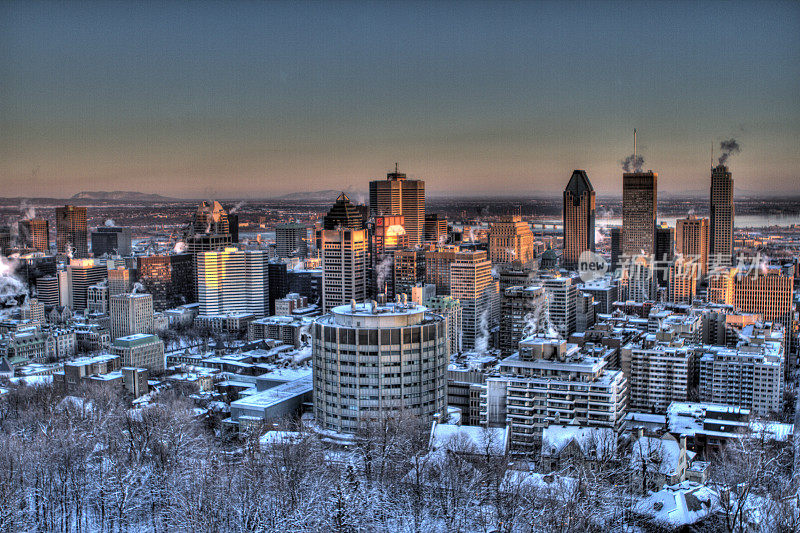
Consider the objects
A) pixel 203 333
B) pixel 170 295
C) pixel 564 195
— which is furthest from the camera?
pixel 564 195

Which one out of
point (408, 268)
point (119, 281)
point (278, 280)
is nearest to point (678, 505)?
point (408, 268)

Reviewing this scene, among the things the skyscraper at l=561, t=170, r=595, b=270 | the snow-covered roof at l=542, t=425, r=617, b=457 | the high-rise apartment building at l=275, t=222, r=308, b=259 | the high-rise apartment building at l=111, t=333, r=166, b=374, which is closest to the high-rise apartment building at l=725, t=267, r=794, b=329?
the snow-covered roof at l=542, t=425, r=617, b=457

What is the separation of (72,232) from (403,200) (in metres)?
12.3

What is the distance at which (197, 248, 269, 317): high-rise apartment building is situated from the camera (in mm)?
24531

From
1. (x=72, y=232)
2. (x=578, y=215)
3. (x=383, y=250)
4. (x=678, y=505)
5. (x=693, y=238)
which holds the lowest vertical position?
(x=678, y=505)

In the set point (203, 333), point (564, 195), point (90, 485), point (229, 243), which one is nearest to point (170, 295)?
point (229, 243)

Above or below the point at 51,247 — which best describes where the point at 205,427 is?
below

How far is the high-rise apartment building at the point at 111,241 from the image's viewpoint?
31062 millimetres

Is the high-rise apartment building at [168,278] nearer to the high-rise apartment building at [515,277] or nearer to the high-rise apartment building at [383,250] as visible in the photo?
the high-rise apartment building at [383,250]

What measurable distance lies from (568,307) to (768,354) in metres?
6.97

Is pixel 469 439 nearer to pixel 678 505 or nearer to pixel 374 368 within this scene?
pixel 374 368

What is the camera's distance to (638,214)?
27.1 meters

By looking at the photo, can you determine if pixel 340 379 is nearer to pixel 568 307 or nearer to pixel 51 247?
pixel 568 307

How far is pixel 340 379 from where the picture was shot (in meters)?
10.1
